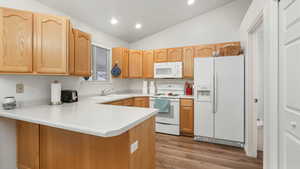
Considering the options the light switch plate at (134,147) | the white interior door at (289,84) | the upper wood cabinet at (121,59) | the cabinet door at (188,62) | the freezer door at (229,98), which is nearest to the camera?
the white interior door at (289,84)

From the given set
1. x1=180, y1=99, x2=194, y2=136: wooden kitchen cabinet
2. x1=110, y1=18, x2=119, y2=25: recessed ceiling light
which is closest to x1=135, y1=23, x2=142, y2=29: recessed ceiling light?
x1=110, y1=18, x2=119, y2=25: recessed ceiling light

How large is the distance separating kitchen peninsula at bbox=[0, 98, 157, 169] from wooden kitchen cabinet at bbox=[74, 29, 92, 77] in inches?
36.5

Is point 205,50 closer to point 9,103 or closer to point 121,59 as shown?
point 121,59

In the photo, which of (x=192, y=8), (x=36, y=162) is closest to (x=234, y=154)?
(x=36, y=162)

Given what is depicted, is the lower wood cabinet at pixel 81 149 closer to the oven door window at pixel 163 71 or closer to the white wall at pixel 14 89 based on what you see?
the white wall at pixel 14 89

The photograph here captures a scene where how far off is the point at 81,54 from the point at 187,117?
2.51 meters

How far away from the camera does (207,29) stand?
3.50 metres

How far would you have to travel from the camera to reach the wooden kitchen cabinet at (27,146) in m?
1.59

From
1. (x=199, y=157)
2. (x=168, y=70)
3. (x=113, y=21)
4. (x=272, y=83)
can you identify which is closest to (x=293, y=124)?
(x=272, y=83)

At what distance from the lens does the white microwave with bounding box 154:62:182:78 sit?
11.3 feet

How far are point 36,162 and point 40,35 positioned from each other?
61.4 inches

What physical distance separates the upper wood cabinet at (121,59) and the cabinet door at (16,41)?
6.65 ft

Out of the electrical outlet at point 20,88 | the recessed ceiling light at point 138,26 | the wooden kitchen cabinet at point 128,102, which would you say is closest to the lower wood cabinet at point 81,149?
the electrical outlet at point 20,88

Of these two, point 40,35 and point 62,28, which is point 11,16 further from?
point 62,28
